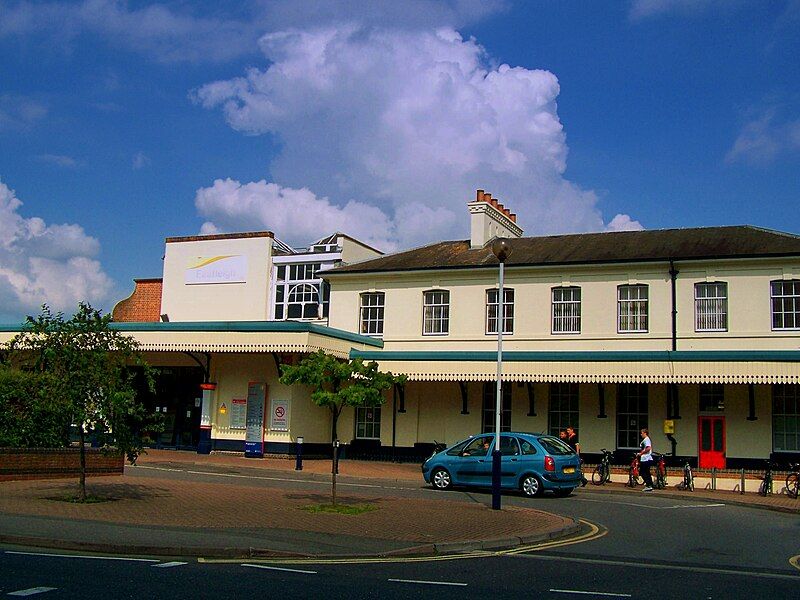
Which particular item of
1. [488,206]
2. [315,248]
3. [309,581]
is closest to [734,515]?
[309,581]

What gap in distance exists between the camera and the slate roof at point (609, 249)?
101 ft

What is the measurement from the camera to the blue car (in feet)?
68.6

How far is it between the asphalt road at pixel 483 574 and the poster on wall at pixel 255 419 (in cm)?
1866

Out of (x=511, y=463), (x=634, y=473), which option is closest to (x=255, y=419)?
(x=511, y=463)

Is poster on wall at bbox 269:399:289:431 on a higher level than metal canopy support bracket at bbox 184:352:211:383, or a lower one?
lower

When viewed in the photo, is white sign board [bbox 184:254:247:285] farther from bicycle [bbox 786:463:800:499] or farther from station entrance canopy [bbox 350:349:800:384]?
bicycle [bbox 786:463:800:499]

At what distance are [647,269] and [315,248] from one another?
17.1m

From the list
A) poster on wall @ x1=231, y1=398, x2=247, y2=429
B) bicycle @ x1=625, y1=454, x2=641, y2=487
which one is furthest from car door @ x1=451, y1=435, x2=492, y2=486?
poster on wall @ x1=231, y1=398, x2=247, y2=429

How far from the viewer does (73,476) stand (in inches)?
836

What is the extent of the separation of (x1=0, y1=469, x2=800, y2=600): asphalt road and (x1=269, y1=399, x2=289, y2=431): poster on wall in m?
18.0

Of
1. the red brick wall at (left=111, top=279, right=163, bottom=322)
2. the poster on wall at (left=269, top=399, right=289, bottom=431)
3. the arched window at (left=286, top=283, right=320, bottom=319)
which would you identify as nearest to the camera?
the poster on wall at (left=269, top=399, right=289, bottom=431)

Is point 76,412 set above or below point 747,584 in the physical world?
above

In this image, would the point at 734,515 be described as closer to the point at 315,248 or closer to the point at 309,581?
the point at 309,581

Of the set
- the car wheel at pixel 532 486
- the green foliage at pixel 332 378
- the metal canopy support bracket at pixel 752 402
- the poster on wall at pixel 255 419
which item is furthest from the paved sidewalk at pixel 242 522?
the metal canopy support bracket at pixel 752 402
